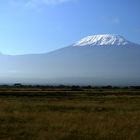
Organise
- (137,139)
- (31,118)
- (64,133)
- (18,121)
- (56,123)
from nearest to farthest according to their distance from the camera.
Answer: (137,139), (64,133), (56,123), (18,121), (31,118)

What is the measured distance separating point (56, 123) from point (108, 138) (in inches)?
192

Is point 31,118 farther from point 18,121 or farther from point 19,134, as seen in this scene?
point 19,134

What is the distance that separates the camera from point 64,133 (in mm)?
16406

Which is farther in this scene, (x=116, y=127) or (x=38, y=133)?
(x=116, y=127)

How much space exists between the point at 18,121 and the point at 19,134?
184 inches

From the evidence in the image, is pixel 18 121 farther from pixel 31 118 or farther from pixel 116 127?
pixel 116 127

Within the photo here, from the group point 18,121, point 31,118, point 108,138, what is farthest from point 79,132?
point 31,118

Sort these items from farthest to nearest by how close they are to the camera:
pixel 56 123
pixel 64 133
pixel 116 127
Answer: pixel 56 123 < pixel 116 127 < pixel 64 133

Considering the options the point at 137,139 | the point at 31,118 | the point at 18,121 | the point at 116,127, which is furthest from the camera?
the point at 31,118

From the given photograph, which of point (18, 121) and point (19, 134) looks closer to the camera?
point (19, 134)

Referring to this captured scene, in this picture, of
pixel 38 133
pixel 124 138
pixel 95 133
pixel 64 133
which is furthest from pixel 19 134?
pixel 124 138

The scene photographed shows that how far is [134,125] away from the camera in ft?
63.2

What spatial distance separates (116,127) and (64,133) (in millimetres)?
3215

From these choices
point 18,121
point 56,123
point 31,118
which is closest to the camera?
point 56,123
